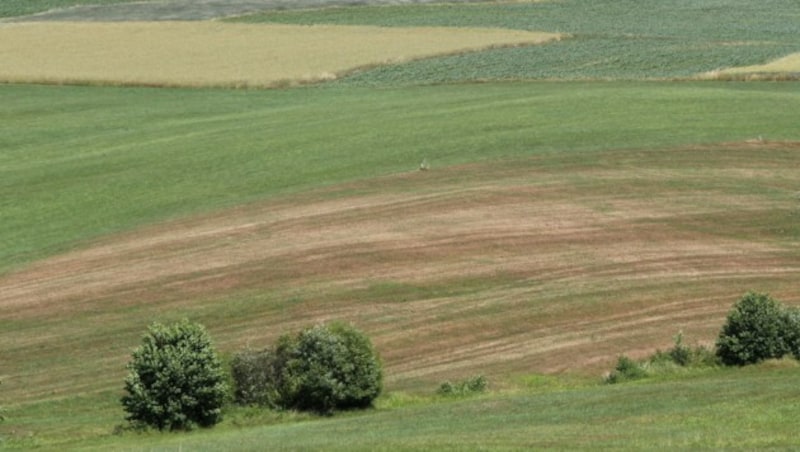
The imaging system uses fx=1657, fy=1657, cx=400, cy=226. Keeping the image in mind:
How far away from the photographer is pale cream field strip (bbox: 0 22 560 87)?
82312 mm

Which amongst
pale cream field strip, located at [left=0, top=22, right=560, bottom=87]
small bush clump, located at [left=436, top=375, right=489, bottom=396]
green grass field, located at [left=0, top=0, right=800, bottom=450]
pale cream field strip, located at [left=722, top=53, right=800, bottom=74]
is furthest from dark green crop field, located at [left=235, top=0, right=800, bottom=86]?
small bush clump, located at [left=436, top=375, right=489, bottom=396]

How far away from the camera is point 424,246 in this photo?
44375 millimetres

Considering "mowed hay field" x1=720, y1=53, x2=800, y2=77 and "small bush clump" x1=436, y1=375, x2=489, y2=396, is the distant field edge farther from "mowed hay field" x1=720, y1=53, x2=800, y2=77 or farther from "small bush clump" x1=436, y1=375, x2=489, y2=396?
"small bush clump" x1=436, y1=375, x2=489, y2=396

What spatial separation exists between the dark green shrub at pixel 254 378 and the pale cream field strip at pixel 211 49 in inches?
1926

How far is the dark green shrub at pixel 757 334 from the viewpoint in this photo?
33094mm

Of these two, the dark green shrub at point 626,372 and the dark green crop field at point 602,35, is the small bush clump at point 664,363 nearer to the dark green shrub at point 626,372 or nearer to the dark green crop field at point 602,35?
the dark green shrub at point 626,372

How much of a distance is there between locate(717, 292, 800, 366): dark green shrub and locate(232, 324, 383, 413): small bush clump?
723 cm

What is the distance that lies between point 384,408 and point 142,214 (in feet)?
71.5

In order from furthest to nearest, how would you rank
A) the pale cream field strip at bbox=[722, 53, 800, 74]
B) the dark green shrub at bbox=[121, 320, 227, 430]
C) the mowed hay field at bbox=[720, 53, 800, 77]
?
the pale cream field strip at bbox=[722, 53, 800, 74] → the mowed hay field at bbox=[720, 53, 800, 77] → the dark green shrub at bbox=[121, 320, 227, 430]

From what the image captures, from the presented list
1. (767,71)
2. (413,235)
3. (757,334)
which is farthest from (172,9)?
(757,334)

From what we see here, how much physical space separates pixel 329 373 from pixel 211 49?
6251 centimetres

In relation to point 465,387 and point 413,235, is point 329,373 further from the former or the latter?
point 413,235

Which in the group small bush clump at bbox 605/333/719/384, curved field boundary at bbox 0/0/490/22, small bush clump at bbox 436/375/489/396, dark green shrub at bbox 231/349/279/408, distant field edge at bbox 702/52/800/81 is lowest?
small bush clump at bbox 436/375/489/396

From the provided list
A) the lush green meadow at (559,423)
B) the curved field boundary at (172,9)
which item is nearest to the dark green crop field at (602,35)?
the curved field boundary at (172,9)
